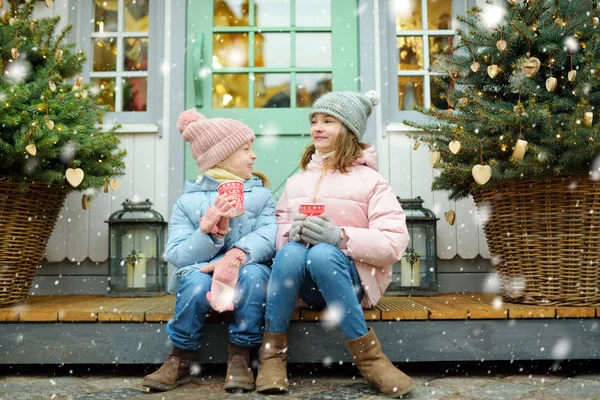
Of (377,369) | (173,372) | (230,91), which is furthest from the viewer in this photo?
(230,91)

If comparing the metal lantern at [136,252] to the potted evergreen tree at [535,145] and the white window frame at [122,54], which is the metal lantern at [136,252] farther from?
the potted evergreen tree at [535,145]

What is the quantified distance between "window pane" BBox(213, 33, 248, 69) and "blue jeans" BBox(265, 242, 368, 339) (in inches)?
74.7

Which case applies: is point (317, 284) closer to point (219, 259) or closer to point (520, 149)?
point (219, 259)

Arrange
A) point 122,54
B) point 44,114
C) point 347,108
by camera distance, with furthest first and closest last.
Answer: point 122,54
point 44,114
point 347,108

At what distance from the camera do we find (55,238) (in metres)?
3.69

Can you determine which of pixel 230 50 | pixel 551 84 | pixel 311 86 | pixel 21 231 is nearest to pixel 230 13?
pixel 230 50

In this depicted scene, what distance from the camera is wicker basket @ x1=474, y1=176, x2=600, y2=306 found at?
101 inches

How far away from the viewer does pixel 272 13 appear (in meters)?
3.87

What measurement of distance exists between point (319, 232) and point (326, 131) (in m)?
0.52

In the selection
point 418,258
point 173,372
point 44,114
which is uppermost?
point 44,114

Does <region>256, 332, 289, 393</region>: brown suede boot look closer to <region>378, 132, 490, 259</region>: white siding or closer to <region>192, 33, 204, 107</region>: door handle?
<region>378, 132, 490, 259</region>: white siding

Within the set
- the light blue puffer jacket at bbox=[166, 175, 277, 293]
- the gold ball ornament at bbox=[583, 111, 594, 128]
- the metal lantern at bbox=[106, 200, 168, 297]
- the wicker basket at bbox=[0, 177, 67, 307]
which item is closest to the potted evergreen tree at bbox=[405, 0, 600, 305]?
the gold ball ornament at bbox=[583, 111, 594, 128]

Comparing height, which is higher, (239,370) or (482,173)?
(482,173)

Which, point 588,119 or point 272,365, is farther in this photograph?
point 588,119
